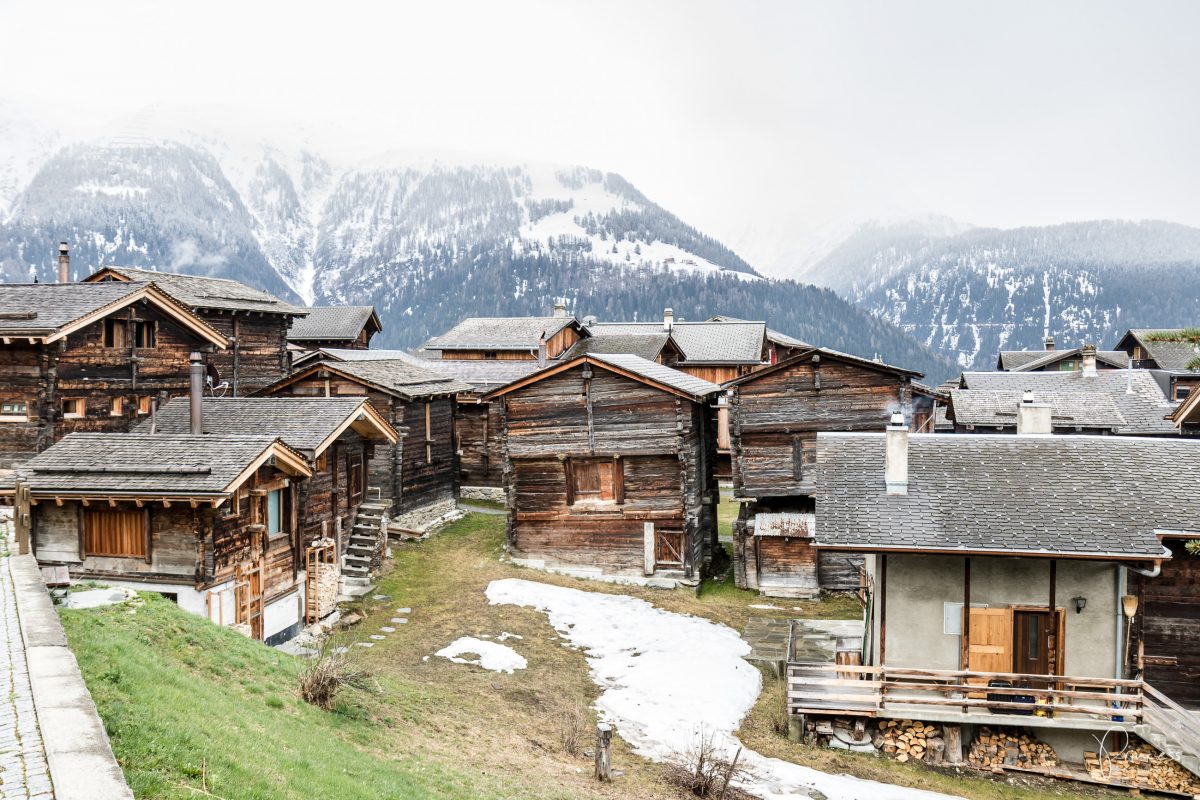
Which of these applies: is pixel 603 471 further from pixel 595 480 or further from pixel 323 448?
pixel 323 448

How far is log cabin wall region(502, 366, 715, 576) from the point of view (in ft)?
98.8

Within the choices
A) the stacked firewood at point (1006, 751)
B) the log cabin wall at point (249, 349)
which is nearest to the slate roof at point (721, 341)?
the log cabin wall at point (249, 349)

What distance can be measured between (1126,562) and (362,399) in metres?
20.7

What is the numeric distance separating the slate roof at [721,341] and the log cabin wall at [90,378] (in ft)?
132

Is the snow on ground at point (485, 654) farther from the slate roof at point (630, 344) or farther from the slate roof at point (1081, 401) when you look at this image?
the slate roof at point (630, 344)

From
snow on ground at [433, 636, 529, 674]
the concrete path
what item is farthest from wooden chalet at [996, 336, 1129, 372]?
the concrete path

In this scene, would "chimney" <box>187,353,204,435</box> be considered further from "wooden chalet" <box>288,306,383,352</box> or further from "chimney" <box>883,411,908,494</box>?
"wooden chalet" <box>288,306,383,352</box>

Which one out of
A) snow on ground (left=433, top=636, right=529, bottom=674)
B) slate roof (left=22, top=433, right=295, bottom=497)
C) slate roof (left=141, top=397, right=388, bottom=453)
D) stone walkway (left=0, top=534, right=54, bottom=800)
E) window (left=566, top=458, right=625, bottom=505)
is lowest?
snow on ground (left=433, top=636, right=529, bottom=674)

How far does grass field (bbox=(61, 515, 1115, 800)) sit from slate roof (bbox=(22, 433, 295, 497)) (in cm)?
378

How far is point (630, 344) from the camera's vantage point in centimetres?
6312

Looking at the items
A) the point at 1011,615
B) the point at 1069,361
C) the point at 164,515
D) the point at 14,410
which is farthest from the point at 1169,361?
the point at 14,410

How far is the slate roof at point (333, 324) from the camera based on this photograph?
226ft

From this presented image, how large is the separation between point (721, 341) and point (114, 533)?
50480 mm

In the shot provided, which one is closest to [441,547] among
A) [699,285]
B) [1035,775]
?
[1035,775]
